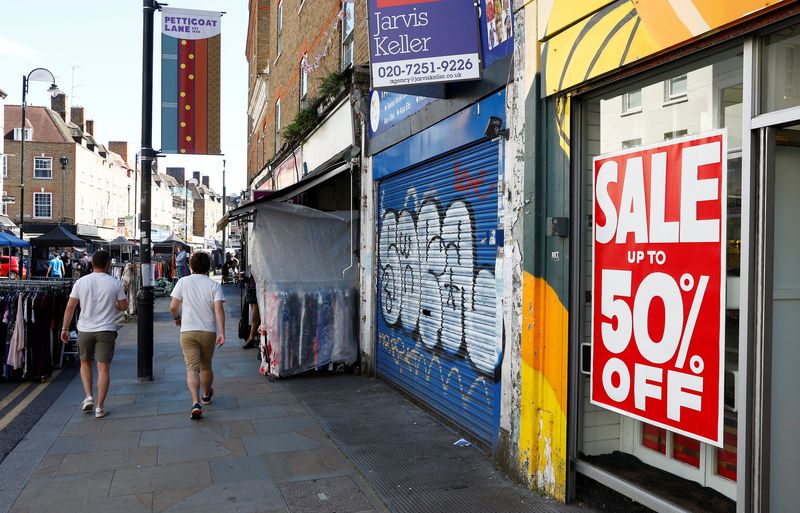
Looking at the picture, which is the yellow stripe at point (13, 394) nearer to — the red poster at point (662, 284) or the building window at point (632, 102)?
the red poster at point (662, 284)

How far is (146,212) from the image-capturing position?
9.33m

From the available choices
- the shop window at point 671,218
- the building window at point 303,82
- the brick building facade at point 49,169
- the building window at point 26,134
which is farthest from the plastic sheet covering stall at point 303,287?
the building window at point 26,134

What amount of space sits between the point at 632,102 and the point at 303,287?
581 centimetres

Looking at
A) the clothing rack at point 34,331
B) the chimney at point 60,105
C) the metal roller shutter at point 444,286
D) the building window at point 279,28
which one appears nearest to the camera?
the metal roller shutter at point 444,286

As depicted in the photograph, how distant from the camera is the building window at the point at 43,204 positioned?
5322cm

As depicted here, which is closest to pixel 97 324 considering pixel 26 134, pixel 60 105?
pixel 26 134

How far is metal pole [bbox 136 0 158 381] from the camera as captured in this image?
8.94m

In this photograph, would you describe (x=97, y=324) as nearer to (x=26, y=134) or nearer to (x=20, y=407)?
(x=20, y=407)

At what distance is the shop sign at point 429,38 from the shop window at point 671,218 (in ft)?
4.79

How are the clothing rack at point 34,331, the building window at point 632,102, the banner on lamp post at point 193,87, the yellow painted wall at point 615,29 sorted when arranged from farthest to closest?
the banner on lamp post at point 193,87
the clothing rack at point 34,331
the building window at point 632,102
the yellow painted wall at point 615,29

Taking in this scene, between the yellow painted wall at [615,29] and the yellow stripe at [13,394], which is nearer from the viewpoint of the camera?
the yellow painted wall at [615,29]

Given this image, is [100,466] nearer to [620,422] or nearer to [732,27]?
[620,422]

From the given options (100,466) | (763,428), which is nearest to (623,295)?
Answer: (763,428)

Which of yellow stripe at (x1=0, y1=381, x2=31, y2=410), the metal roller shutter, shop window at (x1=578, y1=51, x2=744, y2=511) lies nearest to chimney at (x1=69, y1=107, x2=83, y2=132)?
yellow stripe at (x1=0, y1=381, x2=31, y2=410)
